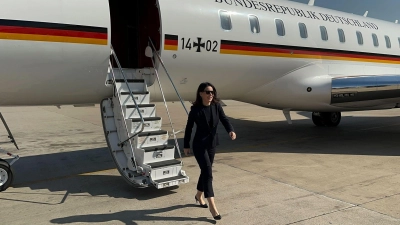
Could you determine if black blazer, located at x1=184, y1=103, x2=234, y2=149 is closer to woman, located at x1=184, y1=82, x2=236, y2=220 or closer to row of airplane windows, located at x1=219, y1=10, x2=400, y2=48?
woman, located at x1=184, y1=82, x2=236, y2=220

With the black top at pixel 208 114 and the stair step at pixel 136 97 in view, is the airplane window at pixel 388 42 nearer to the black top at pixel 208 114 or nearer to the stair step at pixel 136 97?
the stair step at pixel 136 97

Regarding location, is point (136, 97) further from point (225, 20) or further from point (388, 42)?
point (388, 42)

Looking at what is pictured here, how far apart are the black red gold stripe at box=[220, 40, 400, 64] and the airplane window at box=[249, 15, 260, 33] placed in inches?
13.6

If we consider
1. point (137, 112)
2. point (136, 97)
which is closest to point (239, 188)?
point (137, 112)

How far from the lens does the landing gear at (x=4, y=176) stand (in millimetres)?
6379

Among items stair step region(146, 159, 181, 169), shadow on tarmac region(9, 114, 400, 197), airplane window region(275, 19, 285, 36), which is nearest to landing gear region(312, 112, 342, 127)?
shadow on tarmac region(9, 114, 400, 197)

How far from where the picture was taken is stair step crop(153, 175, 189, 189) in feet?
19.1

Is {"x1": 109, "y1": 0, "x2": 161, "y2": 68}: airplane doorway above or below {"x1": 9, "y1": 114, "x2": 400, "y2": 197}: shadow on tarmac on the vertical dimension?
above

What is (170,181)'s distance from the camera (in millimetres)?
5977

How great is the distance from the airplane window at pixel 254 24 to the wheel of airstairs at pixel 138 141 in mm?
3104

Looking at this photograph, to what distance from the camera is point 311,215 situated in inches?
198

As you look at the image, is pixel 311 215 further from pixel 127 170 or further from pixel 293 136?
pixel 293 136

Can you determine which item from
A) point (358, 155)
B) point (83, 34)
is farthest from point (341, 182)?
point (83, 34)

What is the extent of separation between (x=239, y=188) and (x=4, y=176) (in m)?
4.17
